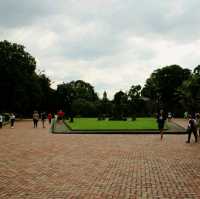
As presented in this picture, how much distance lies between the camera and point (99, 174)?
1157 centimetres

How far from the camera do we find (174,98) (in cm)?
9525

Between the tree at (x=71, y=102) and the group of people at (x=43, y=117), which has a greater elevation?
the tree at (x=71, y=102)

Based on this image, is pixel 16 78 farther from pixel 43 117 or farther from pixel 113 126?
pixel 113 126

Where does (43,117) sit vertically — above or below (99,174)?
above

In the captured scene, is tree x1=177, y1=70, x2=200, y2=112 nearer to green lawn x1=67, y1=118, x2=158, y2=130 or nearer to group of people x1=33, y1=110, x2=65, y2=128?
group of people x1=33, y1=110, x2=65, y2=128

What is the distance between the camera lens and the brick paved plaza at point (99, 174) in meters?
9.07

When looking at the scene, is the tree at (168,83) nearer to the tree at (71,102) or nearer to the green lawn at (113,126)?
the tree at (71,102)

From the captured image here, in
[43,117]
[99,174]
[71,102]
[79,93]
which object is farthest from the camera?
[79,93]

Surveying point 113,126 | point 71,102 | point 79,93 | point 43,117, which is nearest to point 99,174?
point 113,126

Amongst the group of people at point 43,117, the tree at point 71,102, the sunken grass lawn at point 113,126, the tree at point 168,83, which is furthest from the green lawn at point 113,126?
the tree at point 168,83

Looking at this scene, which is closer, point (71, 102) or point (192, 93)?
point (192, 93)

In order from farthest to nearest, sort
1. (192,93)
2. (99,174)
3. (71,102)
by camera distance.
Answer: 1. (71,102)
2. (192,93)
3. (99,174)

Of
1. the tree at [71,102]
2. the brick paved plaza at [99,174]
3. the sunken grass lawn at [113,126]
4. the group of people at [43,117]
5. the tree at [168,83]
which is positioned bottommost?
the brick paved plaza at [99,174]

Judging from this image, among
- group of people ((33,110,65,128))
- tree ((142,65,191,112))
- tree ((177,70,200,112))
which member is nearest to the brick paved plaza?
group of people ((33,110,65,128))
